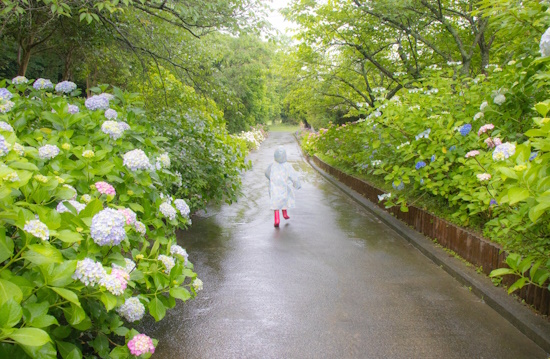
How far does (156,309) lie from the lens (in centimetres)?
249

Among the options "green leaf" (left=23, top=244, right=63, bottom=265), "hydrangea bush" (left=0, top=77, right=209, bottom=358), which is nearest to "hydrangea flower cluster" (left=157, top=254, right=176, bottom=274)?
"hydrangea bush" (left=0, top=77, right=209, bottom=358)

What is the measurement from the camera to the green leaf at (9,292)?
5.32ft

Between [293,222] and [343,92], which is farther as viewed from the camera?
[343,92]

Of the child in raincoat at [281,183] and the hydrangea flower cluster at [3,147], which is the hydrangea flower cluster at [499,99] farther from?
the hydrangea flower cluster at [3,147]

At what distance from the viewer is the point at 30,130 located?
3.61m

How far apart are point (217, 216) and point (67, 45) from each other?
445 cm

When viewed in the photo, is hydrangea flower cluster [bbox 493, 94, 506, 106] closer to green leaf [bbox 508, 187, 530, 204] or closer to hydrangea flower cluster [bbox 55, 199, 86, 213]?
green leaf [bbox 508, 187, 530, 204]

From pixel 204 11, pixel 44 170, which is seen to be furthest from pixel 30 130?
pixel 204 11

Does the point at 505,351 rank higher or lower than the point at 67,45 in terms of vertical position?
lower

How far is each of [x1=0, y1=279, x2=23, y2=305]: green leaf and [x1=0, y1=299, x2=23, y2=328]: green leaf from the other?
62mm

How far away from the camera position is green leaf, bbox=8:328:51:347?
1.53 meters

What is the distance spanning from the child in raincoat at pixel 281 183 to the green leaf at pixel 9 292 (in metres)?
6.30

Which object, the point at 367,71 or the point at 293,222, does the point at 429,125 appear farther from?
the point at 367,71

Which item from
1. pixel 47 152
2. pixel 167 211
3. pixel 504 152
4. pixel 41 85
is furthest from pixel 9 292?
pixel 41 85
